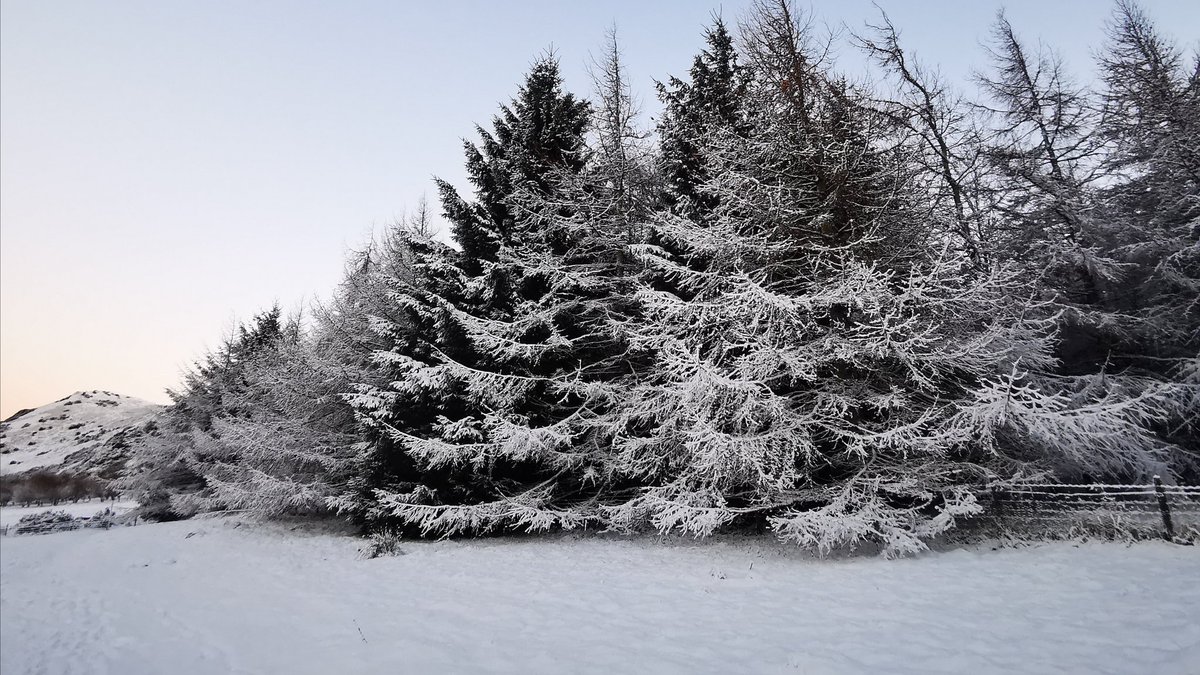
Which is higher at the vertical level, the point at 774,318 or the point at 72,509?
the point at 774,318

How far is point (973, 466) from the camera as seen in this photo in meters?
7.74

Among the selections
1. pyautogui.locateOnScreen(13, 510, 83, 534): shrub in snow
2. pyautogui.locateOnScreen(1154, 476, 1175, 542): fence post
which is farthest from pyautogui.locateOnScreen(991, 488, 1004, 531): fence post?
pyautogui.locateOnScreen(13, 510, 83, 534): shrub in snow

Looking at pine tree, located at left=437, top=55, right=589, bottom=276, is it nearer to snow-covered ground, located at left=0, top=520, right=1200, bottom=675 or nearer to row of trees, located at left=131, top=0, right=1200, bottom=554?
row of trees, located at left=131, top=0, right=1200, bottom=554

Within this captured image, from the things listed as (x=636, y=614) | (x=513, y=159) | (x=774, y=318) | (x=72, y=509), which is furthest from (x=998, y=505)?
(x=72, y=509)

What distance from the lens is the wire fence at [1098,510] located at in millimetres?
7422

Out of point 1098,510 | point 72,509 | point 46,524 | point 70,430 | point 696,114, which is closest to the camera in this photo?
point 1098,510

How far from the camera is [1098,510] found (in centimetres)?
805

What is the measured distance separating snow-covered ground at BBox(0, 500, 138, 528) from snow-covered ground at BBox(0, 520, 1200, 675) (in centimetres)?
2558

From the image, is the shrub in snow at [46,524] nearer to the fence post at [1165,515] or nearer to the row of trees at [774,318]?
the row of trees at [774,318]

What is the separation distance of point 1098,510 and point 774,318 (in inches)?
246

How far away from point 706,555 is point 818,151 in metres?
7.62

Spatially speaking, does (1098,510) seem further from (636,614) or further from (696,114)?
(696,114)

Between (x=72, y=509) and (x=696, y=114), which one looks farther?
(x=72, y=509)

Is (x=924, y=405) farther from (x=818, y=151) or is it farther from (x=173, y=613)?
(x=173, y=613)
